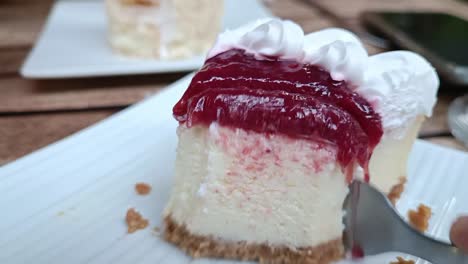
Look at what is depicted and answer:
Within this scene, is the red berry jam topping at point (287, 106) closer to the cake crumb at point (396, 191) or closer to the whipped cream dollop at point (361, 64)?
the whipped cream dollop at point (361, 64)

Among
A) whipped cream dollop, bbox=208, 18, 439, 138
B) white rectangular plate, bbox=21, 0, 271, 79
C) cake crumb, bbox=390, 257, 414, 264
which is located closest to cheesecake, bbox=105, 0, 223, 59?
white rectangular plate, bbox=21, 0, 271, 79

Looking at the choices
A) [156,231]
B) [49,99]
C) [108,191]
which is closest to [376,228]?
[156,231]

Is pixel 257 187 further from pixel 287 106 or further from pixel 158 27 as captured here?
pixel 158 27

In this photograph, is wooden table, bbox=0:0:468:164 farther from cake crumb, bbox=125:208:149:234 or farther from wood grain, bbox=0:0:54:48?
cake crumb, bbox=125:208:149:234

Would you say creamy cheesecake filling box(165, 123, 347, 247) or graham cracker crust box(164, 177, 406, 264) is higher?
creamy cheesecake filling box(165, 123, 347, 247)

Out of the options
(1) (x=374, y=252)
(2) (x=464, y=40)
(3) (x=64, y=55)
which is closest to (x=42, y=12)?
(3) (x=64, y=55)
